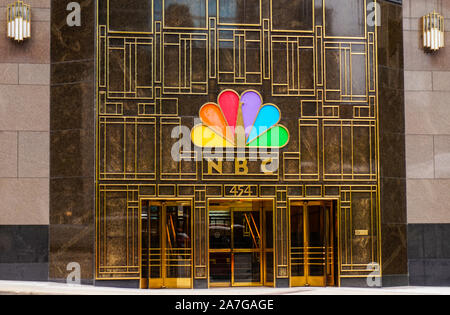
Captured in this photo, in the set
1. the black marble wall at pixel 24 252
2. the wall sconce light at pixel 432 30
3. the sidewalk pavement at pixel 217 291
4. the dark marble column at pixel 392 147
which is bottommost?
the sidewalk pavement at pixel 217 291

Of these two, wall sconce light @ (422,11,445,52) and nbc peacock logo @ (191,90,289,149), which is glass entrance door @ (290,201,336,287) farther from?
wall sconce light @ (422,11,445,52)

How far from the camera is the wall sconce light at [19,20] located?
16469 mm

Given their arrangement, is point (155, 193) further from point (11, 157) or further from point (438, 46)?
point (438, 46)

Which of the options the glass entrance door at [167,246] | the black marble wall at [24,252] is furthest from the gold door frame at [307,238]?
the black marble wall at [24,252]

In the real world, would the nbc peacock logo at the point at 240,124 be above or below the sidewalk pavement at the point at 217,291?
above

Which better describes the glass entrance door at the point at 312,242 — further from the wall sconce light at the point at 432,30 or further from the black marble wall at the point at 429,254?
the wall sconce light at the point at 432,30

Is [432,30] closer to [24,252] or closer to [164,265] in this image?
[164,265]

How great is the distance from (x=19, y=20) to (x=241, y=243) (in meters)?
8.32

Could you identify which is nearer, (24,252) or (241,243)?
(24,252)

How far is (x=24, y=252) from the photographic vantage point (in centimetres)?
1608

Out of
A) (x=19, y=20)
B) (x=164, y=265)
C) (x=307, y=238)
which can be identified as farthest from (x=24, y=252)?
(x=307, y=238)

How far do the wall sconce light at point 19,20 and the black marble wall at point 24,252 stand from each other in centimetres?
505

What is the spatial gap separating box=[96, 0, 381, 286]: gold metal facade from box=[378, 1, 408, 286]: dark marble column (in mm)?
270

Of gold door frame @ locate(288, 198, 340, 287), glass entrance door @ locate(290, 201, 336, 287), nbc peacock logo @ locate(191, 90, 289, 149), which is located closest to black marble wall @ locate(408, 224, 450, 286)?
gold door frame @ locate(288, 198, 340, 287)
